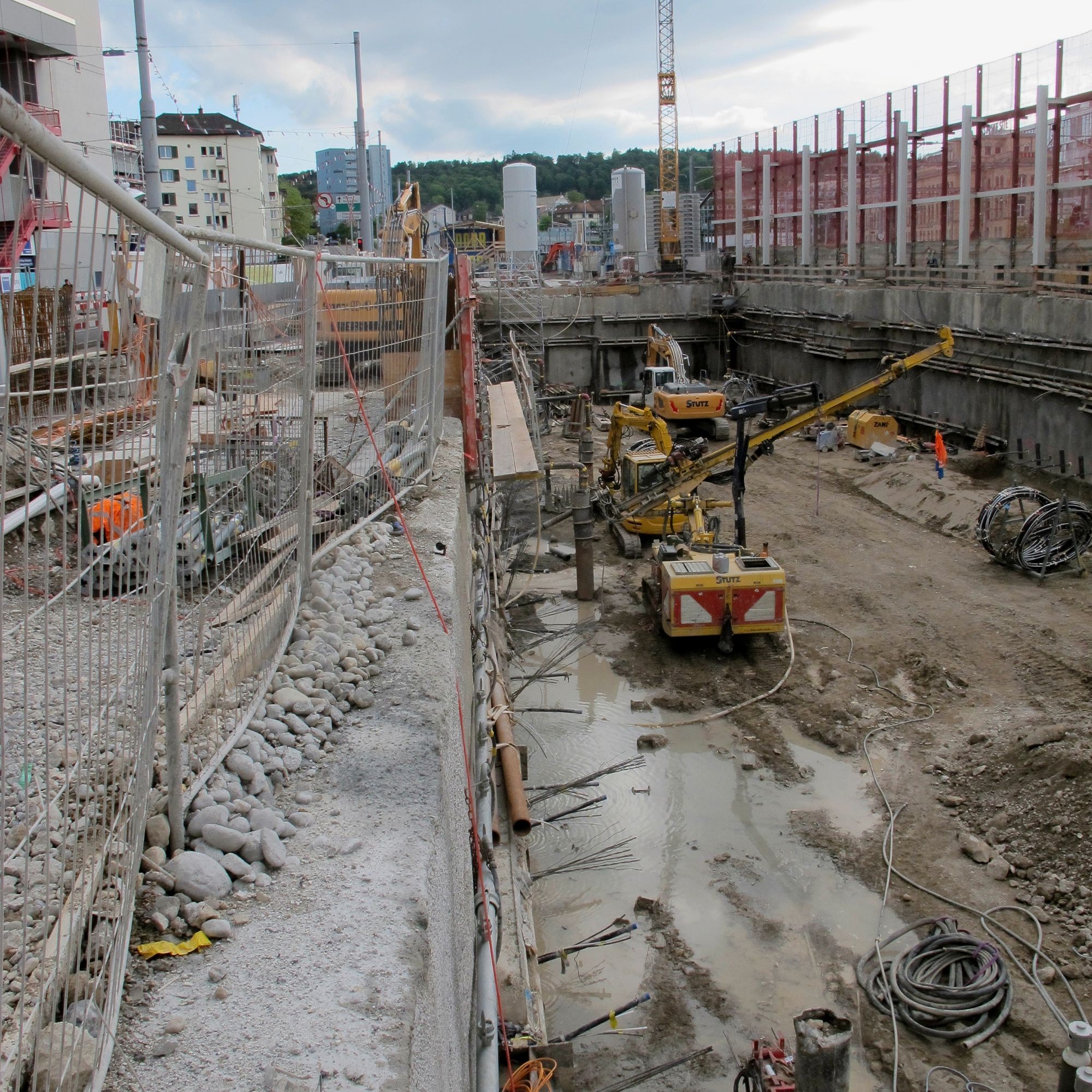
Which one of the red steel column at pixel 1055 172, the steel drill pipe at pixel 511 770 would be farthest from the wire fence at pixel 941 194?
the steel drill pipe at pixel 511 770

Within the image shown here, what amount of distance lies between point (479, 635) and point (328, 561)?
254cm

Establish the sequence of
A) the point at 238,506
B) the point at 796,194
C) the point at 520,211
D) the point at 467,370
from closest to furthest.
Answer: the point at 238,506
the point at 467,370
the point at 796,194
the point at 520,211

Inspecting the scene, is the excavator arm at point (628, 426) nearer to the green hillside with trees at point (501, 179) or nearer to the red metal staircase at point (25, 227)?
the red metal staircase at point (25, 227)

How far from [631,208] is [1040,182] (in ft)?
96.9

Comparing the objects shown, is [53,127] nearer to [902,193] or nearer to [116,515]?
[116,515]

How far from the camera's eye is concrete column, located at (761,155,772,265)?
48.6 meters

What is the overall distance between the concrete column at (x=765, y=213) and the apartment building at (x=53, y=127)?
2762 cm

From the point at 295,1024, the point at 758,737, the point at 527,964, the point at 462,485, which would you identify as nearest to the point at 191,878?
the point at 295,1024

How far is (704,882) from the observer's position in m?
10.3

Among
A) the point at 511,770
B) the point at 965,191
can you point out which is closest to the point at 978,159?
the point at 965,191

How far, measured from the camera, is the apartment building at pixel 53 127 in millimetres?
1934

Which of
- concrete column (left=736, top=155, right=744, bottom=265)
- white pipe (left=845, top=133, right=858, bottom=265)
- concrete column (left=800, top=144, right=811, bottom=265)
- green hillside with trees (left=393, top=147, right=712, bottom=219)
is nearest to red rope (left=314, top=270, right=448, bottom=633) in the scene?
white pipe (left=845, top=133, right=858, bottom=265)

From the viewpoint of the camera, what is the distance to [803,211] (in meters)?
45.2

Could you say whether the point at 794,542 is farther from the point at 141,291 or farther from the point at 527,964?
the point at 141,291
